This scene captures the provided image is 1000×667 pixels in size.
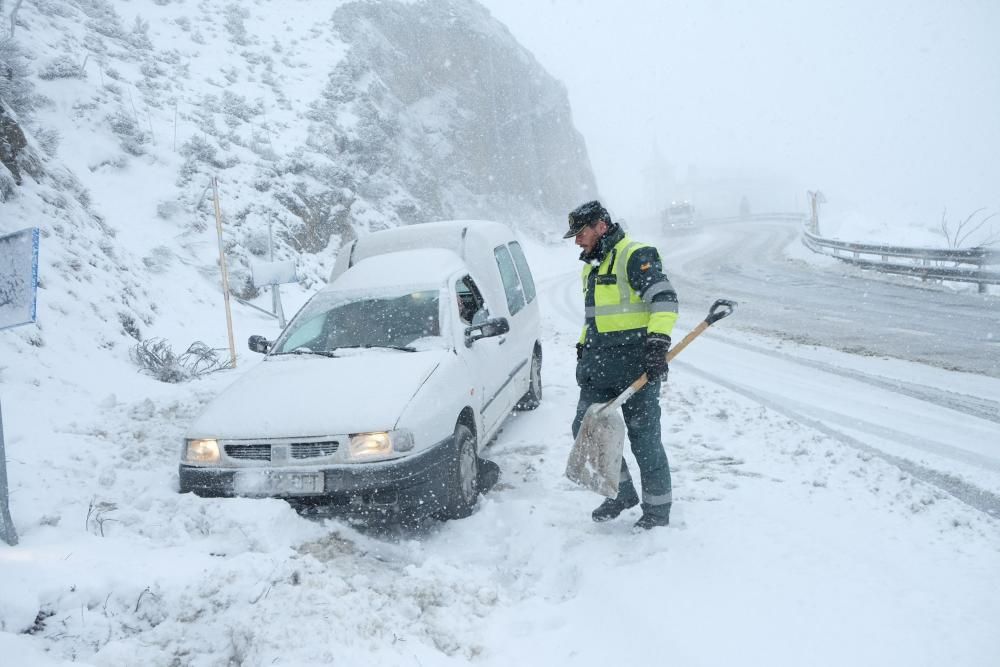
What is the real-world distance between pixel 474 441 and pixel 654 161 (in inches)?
4372

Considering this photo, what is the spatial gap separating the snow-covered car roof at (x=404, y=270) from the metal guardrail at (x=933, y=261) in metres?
12.2

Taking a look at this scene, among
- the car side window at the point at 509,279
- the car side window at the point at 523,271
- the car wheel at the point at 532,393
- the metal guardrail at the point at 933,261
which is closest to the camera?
the car side window at the point at 509,279

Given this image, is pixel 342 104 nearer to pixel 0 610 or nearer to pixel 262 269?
pixel 262 269

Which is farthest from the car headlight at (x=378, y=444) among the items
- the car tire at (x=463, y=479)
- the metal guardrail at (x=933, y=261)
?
the metal guardrail at (x=933, y=261)

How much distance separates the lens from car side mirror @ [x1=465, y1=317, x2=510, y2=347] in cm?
489

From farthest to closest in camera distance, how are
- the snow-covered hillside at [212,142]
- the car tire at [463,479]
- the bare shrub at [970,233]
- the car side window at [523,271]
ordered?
1. the bare shrub at [970,233]
2. the snow-covered hillside at [212,142]
3. the car side window at [523,271]
4. the car tire at [463,479]

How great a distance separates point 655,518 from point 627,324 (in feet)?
3.91

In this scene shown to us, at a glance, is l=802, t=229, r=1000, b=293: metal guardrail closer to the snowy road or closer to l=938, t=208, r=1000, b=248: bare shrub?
the snowy road

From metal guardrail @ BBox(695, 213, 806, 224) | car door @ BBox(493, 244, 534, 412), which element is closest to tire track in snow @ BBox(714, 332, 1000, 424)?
car door @ BBox(493, 244, 534, 412)

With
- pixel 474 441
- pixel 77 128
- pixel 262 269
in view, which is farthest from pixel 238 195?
pixel 474 441

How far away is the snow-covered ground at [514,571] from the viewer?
A: 2.71m

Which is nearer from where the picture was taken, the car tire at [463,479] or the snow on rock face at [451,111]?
the car tire at [463,479]

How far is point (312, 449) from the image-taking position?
150 inches

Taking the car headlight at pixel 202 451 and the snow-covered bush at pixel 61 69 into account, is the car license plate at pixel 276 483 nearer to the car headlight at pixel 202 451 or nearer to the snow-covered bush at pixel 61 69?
the car headlight at pixel 202 451
